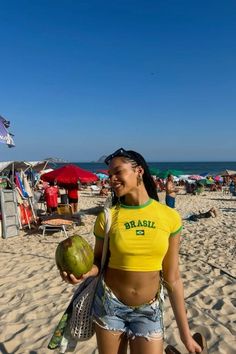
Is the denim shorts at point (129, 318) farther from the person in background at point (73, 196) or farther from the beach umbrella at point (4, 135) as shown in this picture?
the person in background at point (73, 196)

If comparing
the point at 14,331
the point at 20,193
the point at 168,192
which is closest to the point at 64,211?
the point at 20,193

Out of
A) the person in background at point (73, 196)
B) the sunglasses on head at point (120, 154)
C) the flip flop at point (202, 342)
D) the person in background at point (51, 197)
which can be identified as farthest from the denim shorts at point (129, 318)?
the person in background at point (73, 196)

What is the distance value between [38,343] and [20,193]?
7.95 meters

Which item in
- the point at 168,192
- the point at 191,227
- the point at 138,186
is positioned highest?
the point at 138,186

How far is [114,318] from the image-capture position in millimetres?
1997

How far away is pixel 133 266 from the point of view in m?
1.98

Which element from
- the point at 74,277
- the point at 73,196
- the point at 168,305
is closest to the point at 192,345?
the point at 74,277

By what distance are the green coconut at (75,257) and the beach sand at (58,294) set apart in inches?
79.6

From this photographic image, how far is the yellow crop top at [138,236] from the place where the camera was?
1.97 m

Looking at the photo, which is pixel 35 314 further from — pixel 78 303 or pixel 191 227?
pixel 191 227

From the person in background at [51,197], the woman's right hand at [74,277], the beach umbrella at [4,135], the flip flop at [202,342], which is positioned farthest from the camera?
the person in background at [51,197]

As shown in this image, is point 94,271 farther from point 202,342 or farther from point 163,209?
point 202,342

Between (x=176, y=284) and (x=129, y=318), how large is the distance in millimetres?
349

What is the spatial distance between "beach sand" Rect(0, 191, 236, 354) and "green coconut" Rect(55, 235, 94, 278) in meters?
2.02
